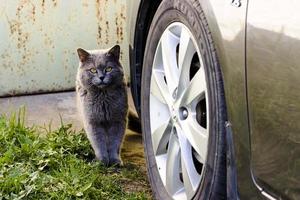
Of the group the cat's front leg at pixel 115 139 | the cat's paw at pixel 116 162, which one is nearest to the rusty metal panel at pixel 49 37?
the cat's front leg at pixel 115 139

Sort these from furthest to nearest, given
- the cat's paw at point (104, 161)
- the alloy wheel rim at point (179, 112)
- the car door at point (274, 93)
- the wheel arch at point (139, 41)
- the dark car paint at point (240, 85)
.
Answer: the cat's paw at point (104, 161)
the wheel arch at point (139, 41)
the alloy wheel rim at point (179, 112)
the dark car paint at point (240, 85)
the car door at point (274, 93)

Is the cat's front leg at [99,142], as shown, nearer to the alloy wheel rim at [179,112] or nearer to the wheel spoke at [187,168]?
the alloy wheel rim at [179,112]

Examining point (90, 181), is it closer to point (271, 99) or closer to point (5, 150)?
point (5, 150)

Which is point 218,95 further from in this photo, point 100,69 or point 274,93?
point 100,69

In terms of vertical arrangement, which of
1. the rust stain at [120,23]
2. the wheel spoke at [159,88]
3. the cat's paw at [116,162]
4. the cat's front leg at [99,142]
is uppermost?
the rust stain at [120,23]

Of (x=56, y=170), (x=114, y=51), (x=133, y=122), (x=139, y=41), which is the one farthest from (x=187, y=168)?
(x=133, y=122)

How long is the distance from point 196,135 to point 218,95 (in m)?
0.32

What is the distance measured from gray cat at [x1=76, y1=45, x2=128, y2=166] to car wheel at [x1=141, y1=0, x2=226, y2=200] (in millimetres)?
830

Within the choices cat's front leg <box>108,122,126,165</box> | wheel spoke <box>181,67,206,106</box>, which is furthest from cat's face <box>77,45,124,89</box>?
wheel spoke <box>181,67,206,106</box>

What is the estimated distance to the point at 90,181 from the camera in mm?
3625

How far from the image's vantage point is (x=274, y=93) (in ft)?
6.85

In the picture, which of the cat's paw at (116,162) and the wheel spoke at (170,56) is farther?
the cat's paw at (116,162)

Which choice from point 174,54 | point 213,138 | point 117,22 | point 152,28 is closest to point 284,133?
point 213,138

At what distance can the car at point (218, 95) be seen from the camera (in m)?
2.06
